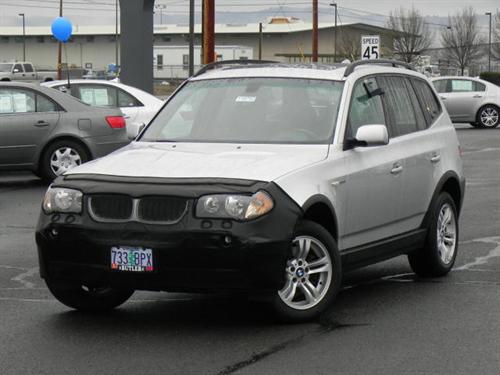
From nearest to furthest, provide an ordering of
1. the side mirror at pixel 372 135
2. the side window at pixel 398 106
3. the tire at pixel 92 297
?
the tire at pixel 92 297 → the side mirror at pixel 372 135 → the side window at pixel 398 106

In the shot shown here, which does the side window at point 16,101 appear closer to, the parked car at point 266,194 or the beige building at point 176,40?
the parked car at point 266,194

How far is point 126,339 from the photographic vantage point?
646 centimetres

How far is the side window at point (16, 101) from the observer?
15742mm

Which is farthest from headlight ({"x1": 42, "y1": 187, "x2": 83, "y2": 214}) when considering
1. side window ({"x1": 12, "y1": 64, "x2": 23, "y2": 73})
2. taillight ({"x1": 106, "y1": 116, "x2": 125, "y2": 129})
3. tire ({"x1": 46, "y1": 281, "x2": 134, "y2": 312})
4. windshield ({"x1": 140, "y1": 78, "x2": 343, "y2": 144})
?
side window ({"x1": 12, "y1": 64, "x2": 23, "y2": 73})

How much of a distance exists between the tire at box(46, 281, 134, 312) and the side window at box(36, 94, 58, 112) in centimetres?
902

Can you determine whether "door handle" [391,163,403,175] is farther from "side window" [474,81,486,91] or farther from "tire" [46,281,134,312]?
"side window" [474,81,486,91]

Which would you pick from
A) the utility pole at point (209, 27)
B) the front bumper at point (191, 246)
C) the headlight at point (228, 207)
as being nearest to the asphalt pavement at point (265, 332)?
the front bumper at point (191, 246)

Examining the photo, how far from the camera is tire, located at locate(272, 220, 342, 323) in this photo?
6699 mm

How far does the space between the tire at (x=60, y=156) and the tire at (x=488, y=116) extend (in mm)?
20143

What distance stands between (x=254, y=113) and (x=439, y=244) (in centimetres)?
199

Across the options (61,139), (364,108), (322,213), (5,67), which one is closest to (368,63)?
(364,108)

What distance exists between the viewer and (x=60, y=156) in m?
16.0

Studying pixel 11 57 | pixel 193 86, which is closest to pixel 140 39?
pixel 193 86

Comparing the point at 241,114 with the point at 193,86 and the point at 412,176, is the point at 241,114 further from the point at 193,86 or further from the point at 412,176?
the point at 412,176
